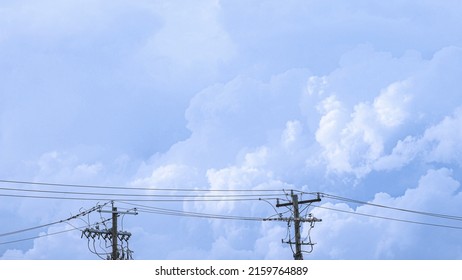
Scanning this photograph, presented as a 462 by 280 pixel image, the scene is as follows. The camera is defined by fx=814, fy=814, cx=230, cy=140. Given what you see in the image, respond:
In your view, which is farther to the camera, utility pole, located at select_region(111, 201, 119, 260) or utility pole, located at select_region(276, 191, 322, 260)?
utility pole, located at select_region(111, 201, 119, 260)

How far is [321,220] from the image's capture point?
4794cm

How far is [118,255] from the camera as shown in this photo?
2009 inches

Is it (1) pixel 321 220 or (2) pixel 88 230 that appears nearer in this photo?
(1) pixel 321 220

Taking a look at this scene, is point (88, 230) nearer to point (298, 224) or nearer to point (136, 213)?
point (136, 213)

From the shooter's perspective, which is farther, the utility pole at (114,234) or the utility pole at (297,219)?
the utility pole at (114,234)
